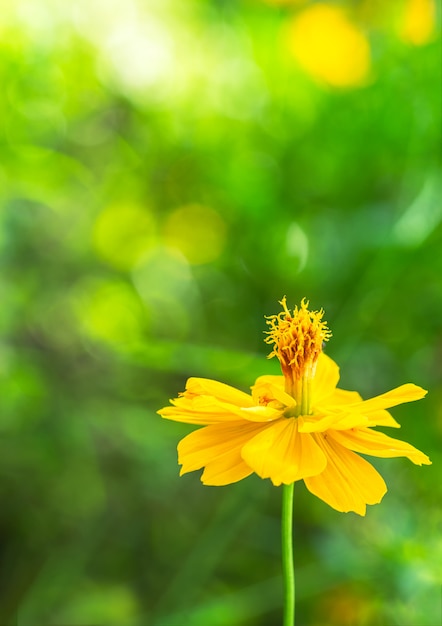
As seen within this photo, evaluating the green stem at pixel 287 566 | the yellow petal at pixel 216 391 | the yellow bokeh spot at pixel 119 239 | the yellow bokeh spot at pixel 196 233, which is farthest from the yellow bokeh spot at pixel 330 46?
the green stem at pixel 287 566

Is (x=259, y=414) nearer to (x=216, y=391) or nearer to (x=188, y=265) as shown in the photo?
(x=216, y=391)

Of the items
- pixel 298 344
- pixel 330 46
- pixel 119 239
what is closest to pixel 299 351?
pixel 298 344

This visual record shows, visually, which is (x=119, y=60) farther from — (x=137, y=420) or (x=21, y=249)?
(x=137, y=420)

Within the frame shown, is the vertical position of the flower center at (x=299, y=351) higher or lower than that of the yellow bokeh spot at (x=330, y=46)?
lower

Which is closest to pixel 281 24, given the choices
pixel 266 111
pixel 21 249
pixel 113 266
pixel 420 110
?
pixel 266 111

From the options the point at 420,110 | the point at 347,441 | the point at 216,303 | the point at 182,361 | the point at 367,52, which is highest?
the point at 367,52

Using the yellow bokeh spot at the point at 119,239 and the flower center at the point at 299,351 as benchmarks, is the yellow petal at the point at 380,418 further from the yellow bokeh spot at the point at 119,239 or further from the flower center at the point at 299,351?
the yellow bokeh spot at the point at 119,239

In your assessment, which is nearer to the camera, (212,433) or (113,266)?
(212,433)
